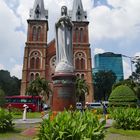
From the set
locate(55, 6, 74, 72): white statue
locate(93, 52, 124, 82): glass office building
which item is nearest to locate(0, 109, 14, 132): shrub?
locate(55, 6, 74, 72): white statue

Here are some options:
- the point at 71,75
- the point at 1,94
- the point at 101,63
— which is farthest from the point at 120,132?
the point at 101,63

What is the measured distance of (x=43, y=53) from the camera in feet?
198

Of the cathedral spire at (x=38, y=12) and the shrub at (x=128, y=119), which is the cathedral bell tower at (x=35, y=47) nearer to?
the cathedral spire at (x=38, y=12)

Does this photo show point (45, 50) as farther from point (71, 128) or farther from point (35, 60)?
point (71, 128)

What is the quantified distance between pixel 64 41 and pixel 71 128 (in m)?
10.5

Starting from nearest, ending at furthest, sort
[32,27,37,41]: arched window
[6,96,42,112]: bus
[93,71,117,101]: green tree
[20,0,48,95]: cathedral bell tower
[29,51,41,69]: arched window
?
[6,96,42,112]: bus, [20,0,48,95]: cathedral bell tower, [29,51,41,69]: arched window, [32,27,37,41]: arched window, [93,71,117,101]: green tree

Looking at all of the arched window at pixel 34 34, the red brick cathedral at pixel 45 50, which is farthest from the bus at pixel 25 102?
the arched window at pixel 34 34

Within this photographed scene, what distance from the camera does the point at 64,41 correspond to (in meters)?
15.6

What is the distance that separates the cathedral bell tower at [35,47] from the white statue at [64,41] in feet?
137

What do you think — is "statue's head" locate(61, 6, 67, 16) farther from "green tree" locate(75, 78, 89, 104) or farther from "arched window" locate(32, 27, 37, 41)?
"arched window" locate(32, 27, 37, 41)

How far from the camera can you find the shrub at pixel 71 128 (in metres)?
5.48

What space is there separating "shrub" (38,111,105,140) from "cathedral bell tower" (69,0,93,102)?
51.1m

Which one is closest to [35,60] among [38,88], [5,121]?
[38,88]

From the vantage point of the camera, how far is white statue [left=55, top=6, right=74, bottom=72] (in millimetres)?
15271
